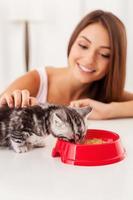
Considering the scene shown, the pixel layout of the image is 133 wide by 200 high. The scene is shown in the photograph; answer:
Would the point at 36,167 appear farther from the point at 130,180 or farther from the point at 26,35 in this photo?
the point at 26,35

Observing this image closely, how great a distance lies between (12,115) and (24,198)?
366 mm

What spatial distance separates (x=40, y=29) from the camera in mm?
3201

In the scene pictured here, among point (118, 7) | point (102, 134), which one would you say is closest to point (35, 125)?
point (102, 134)

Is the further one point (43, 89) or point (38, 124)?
point (43, 89)

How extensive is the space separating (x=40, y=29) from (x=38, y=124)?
222cm

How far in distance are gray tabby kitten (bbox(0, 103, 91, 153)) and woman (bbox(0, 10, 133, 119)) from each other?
412 millimetres

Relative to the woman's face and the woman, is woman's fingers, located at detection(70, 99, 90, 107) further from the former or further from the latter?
the woman's face

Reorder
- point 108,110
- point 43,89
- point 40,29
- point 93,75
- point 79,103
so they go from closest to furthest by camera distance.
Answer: point 79,103 → point 108,110 → point 93,75 → point 43,89 → point 40,29

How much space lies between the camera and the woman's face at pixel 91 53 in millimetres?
1732

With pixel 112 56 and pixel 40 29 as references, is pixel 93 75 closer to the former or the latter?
pixel 112 56

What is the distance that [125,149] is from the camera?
1.16m

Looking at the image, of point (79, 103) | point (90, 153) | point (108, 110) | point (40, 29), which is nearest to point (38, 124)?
point (90, 153)

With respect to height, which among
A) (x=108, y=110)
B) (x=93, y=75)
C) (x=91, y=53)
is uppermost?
(x=91, y=53)

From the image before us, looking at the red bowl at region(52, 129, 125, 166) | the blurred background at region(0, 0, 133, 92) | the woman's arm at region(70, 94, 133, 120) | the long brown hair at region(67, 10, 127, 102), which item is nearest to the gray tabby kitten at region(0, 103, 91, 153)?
the red bowl at region(52, 129, 125, 166)
